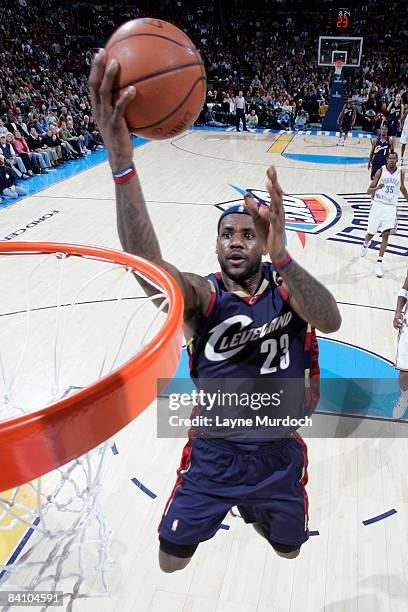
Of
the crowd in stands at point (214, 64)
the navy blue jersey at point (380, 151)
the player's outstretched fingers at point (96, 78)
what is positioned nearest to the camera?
the player's outstretched fingers at point (96, 78)

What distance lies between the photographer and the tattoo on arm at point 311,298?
201 cm

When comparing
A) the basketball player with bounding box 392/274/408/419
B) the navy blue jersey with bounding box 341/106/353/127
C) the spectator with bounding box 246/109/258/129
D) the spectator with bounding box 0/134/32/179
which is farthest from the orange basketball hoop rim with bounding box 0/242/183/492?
the spectator with bounding box 246/109/258/129

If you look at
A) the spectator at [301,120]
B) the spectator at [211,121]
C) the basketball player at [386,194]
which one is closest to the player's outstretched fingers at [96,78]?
the basketball player at [386,194]

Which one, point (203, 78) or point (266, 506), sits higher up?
point (203, 78)

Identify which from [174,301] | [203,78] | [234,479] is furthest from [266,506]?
[203,78]

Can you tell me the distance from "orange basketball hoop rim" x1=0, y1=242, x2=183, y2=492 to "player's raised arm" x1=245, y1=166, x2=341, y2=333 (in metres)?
0.45

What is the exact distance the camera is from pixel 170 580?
2945 millimetres

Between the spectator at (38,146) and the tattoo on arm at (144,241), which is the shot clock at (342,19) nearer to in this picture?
the spectator at (38,146)

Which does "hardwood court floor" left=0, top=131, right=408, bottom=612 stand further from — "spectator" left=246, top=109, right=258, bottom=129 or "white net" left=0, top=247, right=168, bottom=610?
"spectator" left=246, top=109, right=258, bottom=129

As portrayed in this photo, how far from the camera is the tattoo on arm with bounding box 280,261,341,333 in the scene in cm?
201

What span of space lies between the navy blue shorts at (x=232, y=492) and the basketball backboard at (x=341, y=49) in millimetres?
20866

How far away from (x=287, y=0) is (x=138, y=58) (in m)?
28.4

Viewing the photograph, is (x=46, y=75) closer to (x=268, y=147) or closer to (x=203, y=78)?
(x=268, y=147)

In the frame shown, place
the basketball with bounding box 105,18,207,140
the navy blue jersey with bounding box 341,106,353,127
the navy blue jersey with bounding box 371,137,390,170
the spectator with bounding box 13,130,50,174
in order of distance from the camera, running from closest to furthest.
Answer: the basketball with bounding box 105,18,207,140, the navy blue jersey with bounding box 371,137,390,170, the spectator with bounding box 13,130,50,174, the navy blue jersey with bounding box 341,106,353,127
